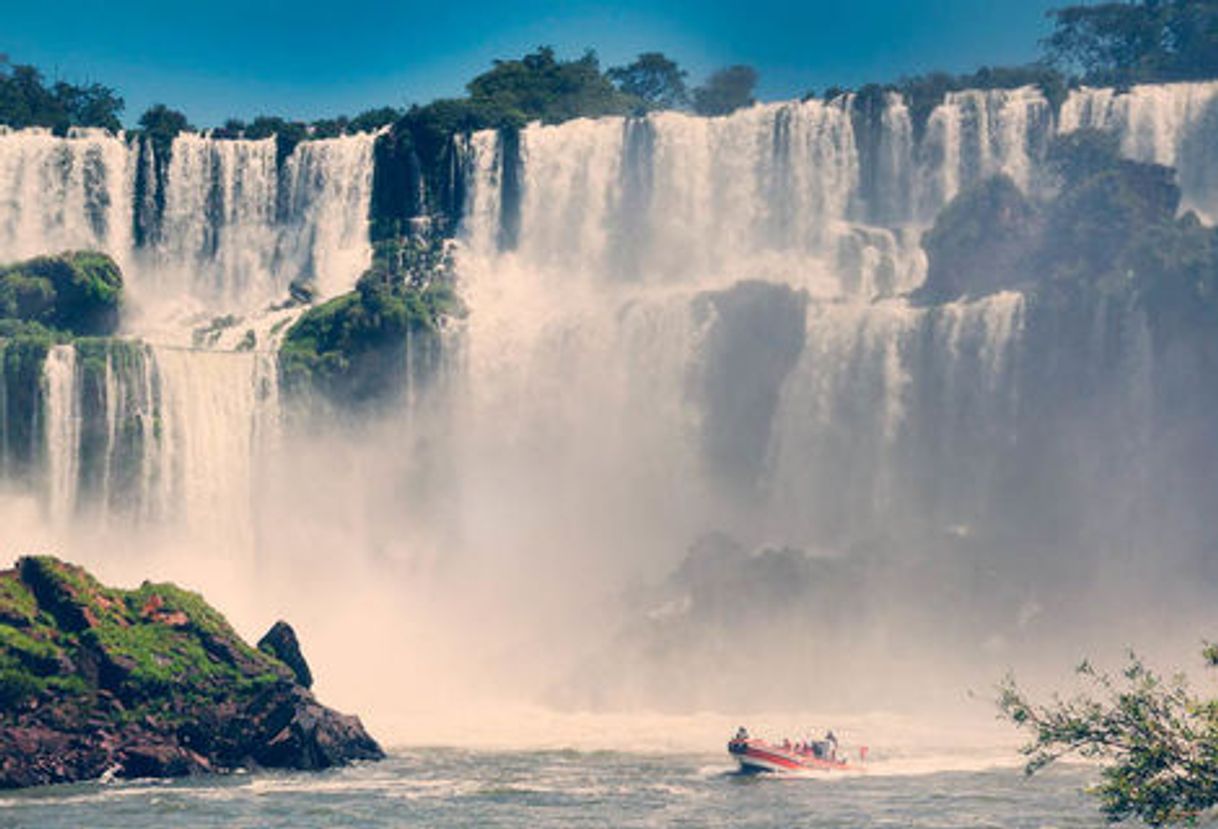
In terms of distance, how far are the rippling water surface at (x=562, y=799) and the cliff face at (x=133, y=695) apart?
1674 mm

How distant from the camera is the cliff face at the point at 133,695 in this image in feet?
264

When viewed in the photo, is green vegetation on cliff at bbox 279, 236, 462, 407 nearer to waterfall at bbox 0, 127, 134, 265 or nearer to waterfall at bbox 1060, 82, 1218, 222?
waterfall at bbox 0, 127, 134, 265

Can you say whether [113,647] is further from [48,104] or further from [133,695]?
[48,104]

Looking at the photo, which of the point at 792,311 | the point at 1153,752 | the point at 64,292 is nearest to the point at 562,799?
the point at 1153,752

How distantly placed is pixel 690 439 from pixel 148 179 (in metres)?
37.1

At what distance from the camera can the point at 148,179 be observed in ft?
444

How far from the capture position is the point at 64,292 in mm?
124750

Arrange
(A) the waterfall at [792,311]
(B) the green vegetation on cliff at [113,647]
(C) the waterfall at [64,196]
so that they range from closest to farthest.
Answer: (B) the green vegetation on cliff at [113,647] < (A) the waterfall at [792,311] < (C) the waterfall at [64,196]

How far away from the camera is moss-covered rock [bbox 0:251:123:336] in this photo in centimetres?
12312

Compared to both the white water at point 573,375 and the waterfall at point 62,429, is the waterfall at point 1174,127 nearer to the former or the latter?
the white water at point 573,375

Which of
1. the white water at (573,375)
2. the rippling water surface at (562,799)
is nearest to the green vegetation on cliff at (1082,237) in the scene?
the white water at (573,375)

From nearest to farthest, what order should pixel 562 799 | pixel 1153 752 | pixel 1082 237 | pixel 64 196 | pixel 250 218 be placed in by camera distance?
pixel 1153 752 → pixel 562 799 → pixel 1082 237 → pixel 64 196 → pixel 250 218

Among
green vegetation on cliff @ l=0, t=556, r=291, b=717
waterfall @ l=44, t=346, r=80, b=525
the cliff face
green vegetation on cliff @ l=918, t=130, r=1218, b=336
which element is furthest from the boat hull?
waterfall @ l=44, t=346, r=80, b=525

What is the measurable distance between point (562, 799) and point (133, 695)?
16331mm
